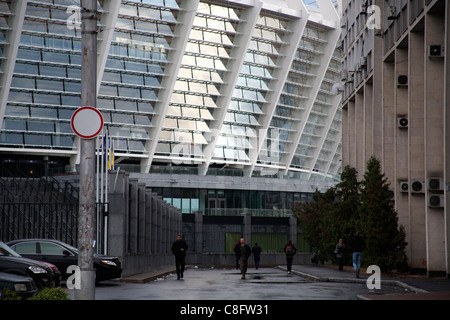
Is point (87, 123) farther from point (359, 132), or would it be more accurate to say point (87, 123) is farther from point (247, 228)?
point (247, 228)

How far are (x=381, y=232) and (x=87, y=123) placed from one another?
67.2ft

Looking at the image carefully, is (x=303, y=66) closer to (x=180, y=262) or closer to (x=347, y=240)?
(x=347, y=240)

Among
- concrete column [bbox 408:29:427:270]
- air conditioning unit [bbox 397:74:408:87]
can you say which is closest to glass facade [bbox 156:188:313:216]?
air conditioning unit [bbox 397:74:408:87]

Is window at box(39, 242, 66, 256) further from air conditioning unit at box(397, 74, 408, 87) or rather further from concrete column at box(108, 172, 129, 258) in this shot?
air conditioning unit at box(397, 74, 408, 87)

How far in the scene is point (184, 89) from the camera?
8544 cm

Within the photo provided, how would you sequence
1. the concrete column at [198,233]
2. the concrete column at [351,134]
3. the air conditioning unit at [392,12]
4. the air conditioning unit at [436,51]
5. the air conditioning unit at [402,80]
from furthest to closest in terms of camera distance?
the concrete column at [198,233]
the concrete column at [351,134]
the air conditioning unit at [402,80]
the air conditioning unit at [392,12]
the air conditioning unit at [436,51]

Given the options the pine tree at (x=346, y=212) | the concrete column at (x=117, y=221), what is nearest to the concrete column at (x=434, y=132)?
the pine tree at (x=346, y=212)

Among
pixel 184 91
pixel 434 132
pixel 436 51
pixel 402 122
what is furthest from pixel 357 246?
pixel 184 91

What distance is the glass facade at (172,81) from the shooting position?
75.4 meters

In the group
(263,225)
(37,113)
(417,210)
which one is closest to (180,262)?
(417,210)

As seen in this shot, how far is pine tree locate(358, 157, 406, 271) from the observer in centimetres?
2966

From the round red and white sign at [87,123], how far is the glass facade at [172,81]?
61863 millimetres

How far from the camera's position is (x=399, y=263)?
29719 mm

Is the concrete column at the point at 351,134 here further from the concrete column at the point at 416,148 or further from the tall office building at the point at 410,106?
the concrete column at the point at 416,148
